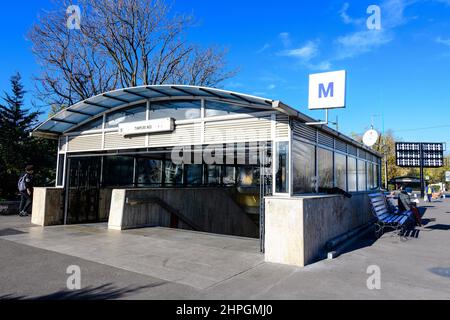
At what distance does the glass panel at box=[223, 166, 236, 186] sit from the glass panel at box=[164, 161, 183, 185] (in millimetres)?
2750

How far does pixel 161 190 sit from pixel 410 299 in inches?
338

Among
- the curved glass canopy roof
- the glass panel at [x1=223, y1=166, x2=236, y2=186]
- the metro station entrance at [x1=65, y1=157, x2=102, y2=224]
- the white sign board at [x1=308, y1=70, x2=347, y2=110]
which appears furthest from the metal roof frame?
the glass panel at [x1=223, y1=166, x2=236, y2=186]

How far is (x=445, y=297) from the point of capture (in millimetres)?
4273

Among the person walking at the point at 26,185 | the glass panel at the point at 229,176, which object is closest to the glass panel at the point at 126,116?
the person walking at the point at 26,185

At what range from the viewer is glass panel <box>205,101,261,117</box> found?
7456mm

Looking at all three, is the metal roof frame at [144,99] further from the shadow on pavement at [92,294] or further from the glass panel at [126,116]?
the shadow on pavement at [92,294]

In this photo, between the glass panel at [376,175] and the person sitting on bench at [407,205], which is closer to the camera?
the person sitting on bench at [407,205]

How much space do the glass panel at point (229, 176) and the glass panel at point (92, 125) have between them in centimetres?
748

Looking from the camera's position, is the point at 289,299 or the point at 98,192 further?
the point at 98,192

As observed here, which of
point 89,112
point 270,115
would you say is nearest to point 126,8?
point 89,112

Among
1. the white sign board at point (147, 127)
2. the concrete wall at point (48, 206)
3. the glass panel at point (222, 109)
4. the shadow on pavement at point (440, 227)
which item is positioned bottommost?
the shadow on pavement at point (440, 227)

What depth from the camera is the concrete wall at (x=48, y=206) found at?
10492 mm
